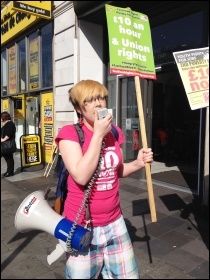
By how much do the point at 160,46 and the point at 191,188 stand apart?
3.33m

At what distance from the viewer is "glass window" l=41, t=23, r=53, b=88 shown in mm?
9133

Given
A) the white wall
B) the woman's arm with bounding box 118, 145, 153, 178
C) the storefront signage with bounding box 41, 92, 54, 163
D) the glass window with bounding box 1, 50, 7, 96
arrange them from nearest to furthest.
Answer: the woman's arm with bounding box 118, 145, 153, 178 → the white wall → the storefront signage with bounding box 41, 92, 54, 163 → the glass window with bounding box 1, 50, 7, 96

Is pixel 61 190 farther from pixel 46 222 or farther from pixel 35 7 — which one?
pixel 35 7

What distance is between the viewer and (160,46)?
6.76 metres

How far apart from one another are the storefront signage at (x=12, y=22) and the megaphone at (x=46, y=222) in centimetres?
867

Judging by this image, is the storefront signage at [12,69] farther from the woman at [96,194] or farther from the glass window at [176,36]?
the woman at [96,194]

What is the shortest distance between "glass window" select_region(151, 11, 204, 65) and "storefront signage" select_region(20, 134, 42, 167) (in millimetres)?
4470

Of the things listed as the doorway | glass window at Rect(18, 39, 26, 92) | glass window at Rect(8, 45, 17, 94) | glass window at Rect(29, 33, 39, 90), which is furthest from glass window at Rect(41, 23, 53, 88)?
glass window at Rect(8, 45, 17, 94)

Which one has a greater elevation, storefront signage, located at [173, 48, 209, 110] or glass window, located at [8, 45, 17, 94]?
glass window, located at [8, 45, 17, 94]

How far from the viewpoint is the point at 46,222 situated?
1792 millimetres

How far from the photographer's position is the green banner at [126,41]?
2.69 m

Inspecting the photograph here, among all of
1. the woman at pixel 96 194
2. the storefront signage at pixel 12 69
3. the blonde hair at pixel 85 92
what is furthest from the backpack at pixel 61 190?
the storefront signage at pixel 12 69

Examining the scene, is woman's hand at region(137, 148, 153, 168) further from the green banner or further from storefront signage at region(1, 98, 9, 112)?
storefront signage at region(1, 98, 9, 112)

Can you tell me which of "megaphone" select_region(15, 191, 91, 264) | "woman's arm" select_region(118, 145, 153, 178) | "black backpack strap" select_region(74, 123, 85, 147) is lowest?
"megaphone" select_region(15, 191, 91, 264)
